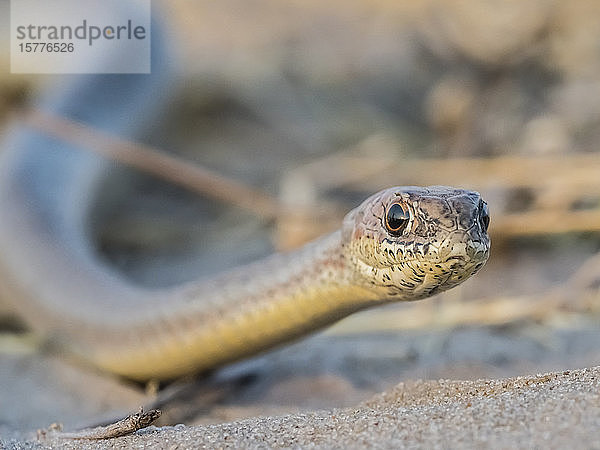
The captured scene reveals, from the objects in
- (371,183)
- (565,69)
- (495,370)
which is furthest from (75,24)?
(495,370)

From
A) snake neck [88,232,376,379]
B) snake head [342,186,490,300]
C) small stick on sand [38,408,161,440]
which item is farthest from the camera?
snake neck [88,232,376,379]

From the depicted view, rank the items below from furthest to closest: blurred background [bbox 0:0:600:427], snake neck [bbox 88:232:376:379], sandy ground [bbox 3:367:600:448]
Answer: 1. blurred background [bbox 0:0:600:427]
2. snake neck [bbox 88:232:376:379]
3. sandy ground [bbox 3:367:600:448]

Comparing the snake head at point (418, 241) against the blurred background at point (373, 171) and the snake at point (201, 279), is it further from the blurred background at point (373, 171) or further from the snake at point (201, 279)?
the blurred background at point (373, 171)

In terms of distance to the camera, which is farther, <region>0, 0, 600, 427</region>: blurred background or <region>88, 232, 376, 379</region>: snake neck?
<region>0, 0, 600, 427</region>: blurred background

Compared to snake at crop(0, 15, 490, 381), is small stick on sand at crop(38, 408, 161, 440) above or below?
below

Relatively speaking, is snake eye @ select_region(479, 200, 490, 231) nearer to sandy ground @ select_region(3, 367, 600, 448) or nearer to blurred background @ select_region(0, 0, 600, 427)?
sandy ground @ select_region(3, 367, 600, 448)

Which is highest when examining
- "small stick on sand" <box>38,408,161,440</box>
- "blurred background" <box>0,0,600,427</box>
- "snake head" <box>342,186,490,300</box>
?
"blurred background" <box>0,0,600,427</box>

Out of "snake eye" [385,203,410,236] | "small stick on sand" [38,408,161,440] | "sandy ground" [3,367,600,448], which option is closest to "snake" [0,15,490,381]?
"snake eye" [385,203,410,236]

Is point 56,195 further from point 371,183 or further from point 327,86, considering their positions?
point 327,86
